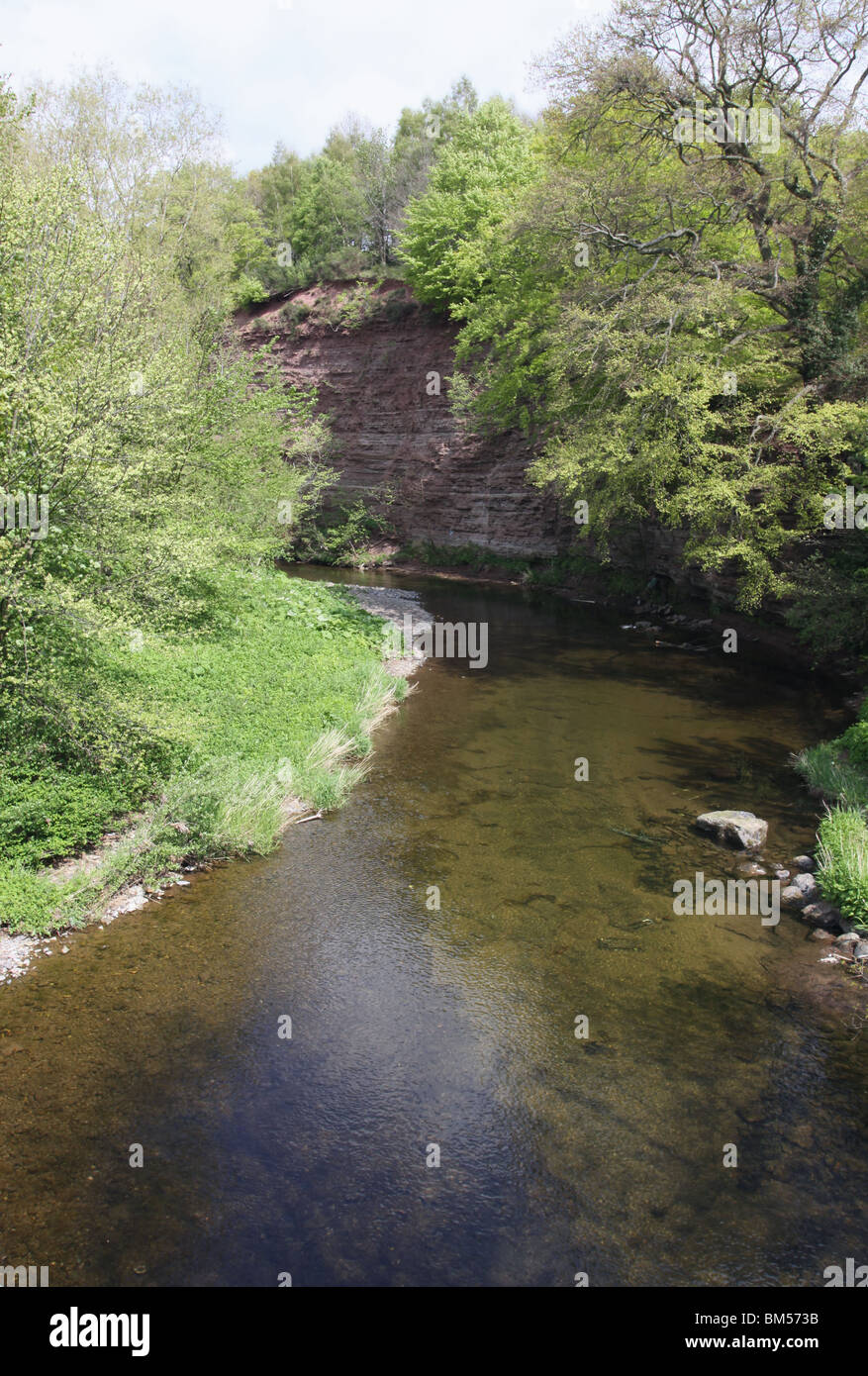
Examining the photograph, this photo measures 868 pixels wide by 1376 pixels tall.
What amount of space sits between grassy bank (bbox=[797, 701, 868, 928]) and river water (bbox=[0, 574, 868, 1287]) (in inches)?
22.9

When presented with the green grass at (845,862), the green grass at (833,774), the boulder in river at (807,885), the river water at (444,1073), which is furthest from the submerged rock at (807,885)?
the green grass at (833,774)

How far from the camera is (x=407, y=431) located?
40188 mm

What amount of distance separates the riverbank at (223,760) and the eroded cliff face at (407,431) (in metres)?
16.8

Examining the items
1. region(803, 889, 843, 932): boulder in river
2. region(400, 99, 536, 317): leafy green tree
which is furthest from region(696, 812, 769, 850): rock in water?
region(400, 99, 536, 317): leafy green tree

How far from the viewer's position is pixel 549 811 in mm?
11992

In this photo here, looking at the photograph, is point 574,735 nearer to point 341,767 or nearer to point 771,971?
point 341,767

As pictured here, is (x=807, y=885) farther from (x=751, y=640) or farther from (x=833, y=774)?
(x=751, y=640)

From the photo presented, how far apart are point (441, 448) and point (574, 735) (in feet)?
84.6

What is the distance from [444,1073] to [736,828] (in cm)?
551

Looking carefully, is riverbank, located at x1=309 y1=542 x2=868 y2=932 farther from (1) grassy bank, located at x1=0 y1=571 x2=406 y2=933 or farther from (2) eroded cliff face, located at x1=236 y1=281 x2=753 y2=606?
(1) grassy bank, located at x1=0 y1=571 x2=406 y2=933

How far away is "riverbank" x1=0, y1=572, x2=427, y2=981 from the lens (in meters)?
9.00

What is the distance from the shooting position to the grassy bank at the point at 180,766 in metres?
9.32

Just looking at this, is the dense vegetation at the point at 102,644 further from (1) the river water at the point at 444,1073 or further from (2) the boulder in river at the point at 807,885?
(2) the boulder in river at the point at 807,885
